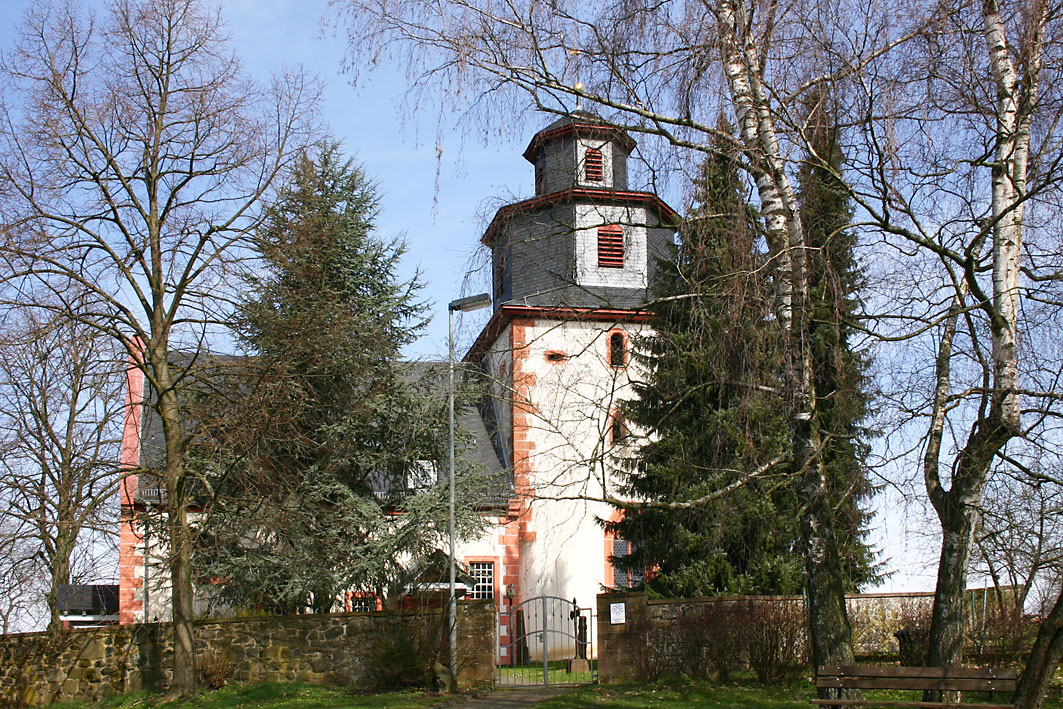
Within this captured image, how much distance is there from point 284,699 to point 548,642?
10179mm

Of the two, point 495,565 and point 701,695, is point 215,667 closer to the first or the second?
point 701,695

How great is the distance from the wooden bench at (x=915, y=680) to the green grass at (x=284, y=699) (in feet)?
20.7

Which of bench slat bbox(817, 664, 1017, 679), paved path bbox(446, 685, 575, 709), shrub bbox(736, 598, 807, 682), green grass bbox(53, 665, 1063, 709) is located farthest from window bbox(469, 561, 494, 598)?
bench slat bbox(817, 664, 1017, 679)

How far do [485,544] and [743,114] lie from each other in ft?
60.8

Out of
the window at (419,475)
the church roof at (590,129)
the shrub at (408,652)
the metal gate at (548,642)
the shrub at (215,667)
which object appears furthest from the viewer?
the window at (419,475)

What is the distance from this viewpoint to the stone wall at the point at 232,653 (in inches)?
597

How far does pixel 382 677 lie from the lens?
15422 mm

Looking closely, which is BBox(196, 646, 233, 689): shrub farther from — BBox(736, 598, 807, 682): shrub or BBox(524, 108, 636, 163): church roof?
BBox(524, 108, 636, 163): church roof

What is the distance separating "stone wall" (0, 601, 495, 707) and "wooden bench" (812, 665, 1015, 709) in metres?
8.19

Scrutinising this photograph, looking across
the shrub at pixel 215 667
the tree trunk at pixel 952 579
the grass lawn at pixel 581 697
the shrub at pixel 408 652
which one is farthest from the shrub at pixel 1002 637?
the shrub at pixel 215 667

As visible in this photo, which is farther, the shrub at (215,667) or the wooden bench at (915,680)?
the shrub at (215,667)

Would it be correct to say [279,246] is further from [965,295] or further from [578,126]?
[965,295]

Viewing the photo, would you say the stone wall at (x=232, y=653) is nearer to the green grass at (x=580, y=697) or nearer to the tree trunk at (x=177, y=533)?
the green grass at (x=580, y=697)

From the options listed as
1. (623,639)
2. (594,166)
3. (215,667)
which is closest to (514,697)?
(623,639)
